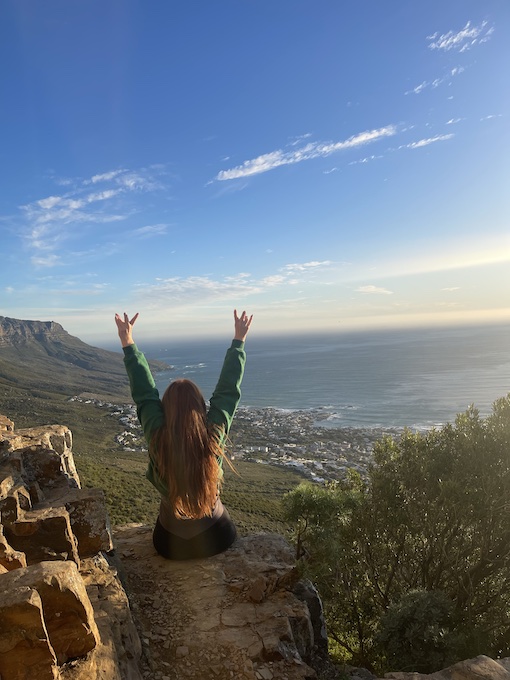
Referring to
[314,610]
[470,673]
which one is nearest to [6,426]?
[314,610]

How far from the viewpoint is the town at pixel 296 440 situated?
191 feet

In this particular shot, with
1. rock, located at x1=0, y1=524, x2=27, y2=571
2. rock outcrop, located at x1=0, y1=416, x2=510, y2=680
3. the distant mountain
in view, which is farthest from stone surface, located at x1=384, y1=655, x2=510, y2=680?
the distant mountain

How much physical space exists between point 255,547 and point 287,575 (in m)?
0.88

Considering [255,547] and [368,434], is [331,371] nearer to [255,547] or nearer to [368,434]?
[368,434]

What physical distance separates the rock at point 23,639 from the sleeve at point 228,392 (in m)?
2.38

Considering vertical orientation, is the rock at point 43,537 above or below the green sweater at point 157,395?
below

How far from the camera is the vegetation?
8477 mm

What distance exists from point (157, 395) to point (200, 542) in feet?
8.62

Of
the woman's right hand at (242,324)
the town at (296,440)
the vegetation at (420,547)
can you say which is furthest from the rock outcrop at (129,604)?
the town at (296,440)

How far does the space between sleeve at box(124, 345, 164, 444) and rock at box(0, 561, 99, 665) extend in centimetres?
159

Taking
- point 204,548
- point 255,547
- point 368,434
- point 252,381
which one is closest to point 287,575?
point 255,547

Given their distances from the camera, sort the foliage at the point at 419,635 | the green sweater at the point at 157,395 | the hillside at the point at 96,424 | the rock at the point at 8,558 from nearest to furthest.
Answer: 1. the rock at the point at 8,558
2. the green sweater at the point at 157,395
3. the foliage at the point at 419,635
4. the hillside at the point at 96,424

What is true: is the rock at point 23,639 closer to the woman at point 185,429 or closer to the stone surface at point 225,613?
the woman at point 185,429

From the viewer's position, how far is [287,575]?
5.86 meters
